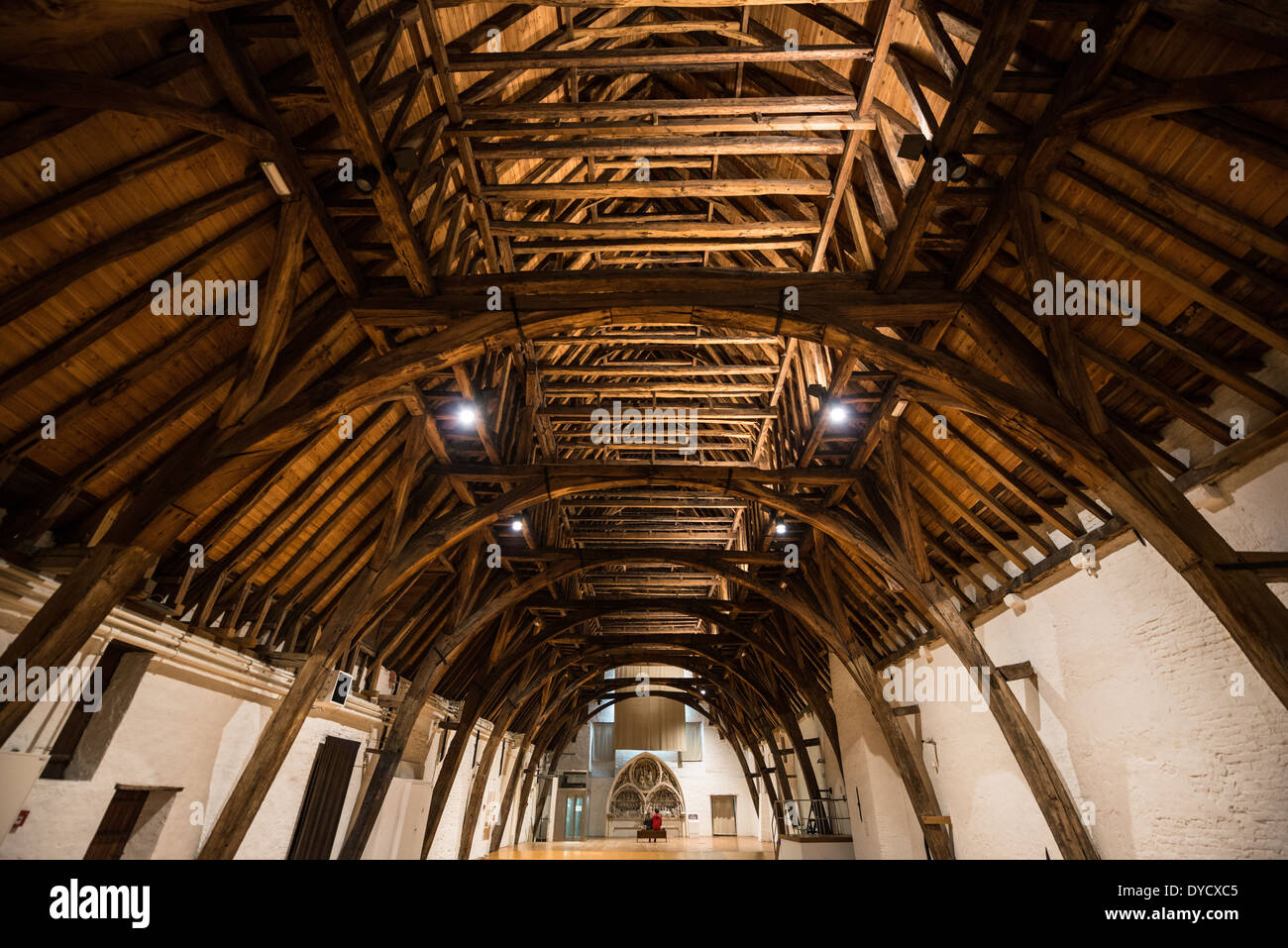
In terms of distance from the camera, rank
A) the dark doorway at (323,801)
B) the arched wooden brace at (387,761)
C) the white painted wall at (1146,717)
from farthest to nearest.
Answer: the arched wooden brace at (387,761) < the dark doorway at (323,801) < the white painted wall at (1146,717)

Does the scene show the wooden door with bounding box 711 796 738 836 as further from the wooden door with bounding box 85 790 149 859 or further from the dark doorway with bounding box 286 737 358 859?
the wooden door with bounding box 85 790 149 859

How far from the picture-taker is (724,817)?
26.5 meters

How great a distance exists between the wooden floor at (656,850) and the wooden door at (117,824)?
9.16 meters

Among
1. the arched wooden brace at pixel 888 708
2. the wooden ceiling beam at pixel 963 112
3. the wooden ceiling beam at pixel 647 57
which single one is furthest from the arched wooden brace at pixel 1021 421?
the arched wooden brace at pixel 888 708

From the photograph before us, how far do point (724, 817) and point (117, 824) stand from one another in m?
24.7

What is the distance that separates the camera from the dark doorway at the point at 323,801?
893cm

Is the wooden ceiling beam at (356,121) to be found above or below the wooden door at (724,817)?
above

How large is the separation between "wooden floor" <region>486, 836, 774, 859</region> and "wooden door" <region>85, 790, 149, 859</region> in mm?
9162

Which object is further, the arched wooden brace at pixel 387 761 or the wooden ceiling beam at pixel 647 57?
the arched wooden brace at pixel 387 761

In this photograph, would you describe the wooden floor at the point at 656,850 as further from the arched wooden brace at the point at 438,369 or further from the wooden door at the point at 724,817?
the arched wooden brace at the point at 438,369

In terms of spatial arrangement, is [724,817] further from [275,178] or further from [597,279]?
[275,178]

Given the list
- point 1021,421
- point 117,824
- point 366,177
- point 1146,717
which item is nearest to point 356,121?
point 366,177

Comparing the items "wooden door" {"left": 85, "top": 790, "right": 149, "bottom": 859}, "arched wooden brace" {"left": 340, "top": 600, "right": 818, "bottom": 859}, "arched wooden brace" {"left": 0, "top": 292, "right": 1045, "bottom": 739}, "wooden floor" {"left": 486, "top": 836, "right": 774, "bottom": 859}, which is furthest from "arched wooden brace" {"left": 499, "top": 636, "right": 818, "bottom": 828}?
"arched wooden brace" {"left": 0, "top": 292, "right": 1045, "bottom": 739}
